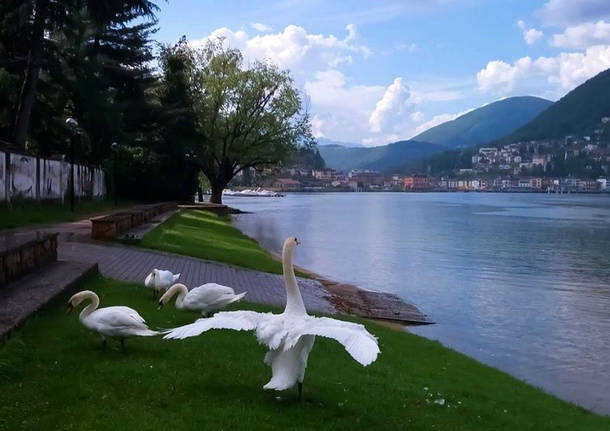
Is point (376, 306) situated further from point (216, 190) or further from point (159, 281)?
point (216, 190)

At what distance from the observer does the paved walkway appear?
1562 cm

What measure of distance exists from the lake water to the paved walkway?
3.47 m

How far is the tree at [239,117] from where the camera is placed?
6381 cm

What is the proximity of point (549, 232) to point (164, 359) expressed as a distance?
160 feet

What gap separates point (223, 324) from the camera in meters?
6.32

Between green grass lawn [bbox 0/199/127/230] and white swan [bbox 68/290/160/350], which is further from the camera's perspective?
green grass lawn [bbox 0/199/127/230]

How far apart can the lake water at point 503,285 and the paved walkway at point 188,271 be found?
3.47 m

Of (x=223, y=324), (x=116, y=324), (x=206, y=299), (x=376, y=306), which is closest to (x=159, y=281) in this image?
(x=206, y=299)

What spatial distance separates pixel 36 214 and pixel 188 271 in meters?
10.9

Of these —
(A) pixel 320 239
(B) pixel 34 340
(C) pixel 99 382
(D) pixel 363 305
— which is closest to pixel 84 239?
(D) pixel 363 305

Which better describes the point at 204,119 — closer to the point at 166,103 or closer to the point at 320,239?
the point at 166,103

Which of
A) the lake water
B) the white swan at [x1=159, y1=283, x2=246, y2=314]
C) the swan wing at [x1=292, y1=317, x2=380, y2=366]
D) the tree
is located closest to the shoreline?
the lake water

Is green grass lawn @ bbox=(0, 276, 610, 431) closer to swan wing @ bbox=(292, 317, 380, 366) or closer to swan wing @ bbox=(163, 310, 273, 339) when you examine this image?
swan wing @ bbox=(163, 310, 273, 339)

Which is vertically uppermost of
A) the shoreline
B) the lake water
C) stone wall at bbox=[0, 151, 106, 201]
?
stone wall at bbox=[0, 151, 106, 201]
